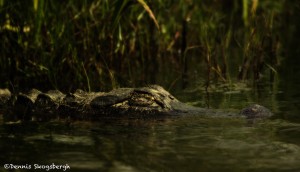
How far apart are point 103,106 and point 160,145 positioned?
1.70 m

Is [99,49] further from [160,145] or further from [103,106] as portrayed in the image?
[160,145]

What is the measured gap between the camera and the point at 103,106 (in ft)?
21.3

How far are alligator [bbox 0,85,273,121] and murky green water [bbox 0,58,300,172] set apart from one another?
7.6 inches

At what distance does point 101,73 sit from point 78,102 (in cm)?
152

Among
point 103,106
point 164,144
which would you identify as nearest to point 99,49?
point 103,106

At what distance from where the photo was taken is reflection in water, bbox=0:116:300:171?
4.27m

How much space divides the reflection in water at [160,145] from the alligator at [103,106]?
21 cm

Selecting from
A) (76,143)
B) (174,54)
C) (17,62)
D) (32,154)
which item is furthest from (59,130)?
(174,54)

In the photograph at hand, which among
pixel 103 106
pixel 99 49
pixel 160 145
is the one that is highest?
pixel 99 49

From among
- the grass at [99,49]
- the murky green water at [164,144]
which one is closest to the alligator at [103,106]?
the murky green water at [164,144]

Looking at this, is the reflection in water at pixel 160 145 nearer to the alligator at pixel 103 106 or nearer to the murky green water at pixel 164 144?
the murky green water at pixel 164 144

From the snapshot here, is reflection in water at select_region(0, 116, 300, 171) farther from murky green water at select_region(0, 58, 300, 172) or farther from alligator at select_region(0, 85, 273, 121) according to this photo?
alligator at select_region(0, 85, 273, 121)

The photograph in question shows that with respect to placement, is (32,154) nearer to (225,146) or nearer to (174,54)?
(225,146)

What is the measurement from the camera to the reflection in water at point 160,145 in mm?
4273
